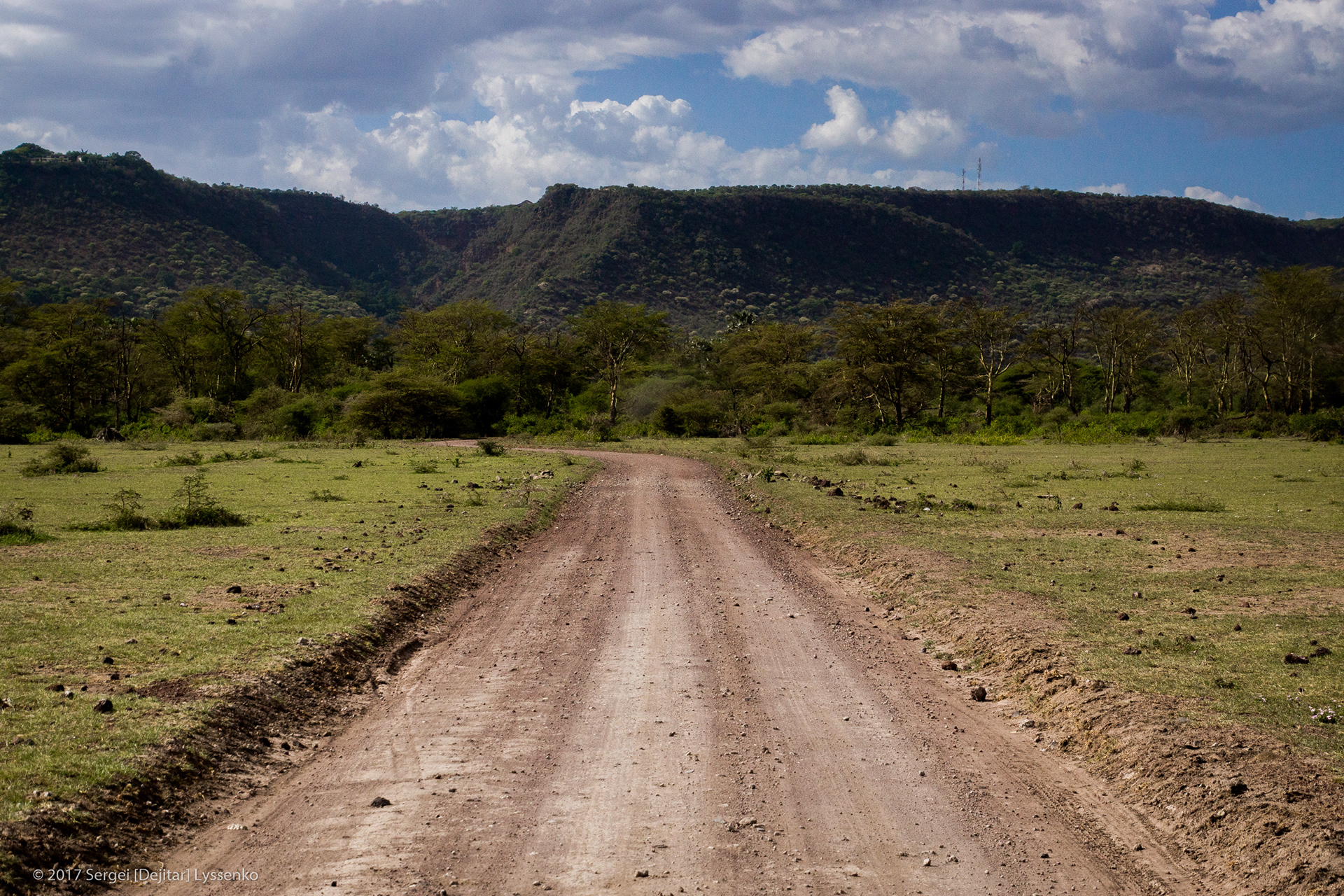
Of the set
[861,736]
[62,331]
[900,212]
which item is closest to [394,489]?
[861,736]

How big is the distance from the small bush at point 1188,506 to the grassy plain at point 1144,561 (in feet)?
0.15

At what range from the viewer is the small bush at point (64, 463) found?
27.2 metres

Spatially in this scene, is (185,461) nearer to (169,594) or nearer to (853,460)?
(853,460)

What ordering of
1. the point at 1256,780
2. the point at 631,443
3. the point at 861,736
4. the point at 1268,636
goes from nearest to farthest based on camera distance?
1. the point at 1256,780
2. the point at 861,736
3. the point at 1268,636
4. the point at 631,443

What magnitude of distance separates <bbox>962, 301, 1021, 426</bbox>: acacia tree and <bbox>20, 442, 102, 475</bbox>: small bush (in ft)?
156

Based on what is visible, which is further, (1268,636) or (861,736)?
(1268,636)

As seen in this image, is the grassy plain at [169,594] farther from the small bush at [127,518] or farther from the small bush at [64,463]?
the small bush at [64,463]

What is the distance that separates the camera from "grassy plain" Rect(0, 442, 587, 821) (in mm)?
5906

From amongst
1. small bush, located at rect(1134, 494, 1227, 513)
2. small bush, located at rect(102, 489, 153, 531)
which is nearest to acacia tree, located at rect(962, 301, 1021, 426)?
small bush, located at rect(1134, 494, 1227, 513)

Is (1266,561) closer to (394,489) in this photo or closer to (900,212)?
(394,489)

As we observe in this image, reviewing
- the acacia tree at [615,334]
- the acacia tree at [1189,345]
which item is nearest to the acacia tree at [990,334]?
the acacia tree at [1189,345]

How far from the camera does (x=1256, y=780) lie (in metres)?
5.42

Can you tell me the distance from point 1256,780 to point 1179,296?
526 feet

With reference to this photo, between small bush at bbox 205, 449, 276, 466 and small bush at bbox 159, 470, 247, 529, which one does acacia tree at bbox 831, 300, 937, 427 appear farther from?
small bush at bbox 159, 470, 247, 529
